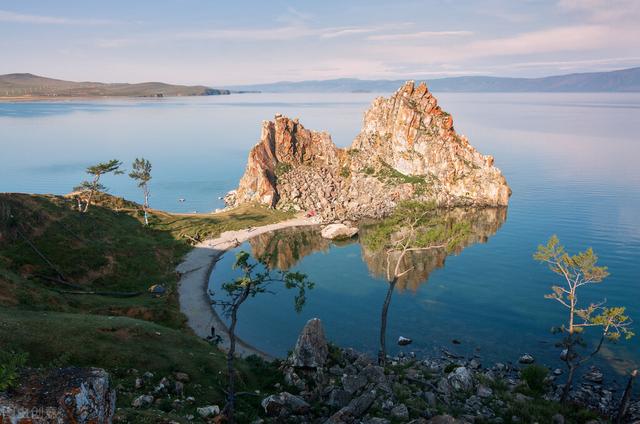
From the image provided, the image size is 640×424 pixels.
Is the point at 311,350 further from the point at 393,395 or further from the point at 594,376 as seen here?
the point at 594,376

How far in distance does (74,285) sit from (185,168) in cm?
13964

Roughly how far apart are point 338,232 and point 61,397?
91854mm

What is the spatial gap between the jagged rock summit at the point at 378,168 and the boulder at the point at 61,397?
338 feet

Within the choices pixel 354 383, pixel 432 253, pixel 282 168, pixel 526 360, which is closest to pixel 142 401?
pixel 354 383

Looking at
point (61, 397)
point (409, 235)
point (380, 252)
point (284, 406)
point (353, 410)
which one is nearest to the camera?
point (61, 397)

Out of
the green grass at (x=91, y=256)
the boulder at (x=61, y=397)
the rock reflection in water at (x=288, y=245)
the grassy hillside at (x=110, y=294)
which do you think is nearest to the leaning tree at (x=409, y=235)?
the grassy hillside at (x=110, y=294)

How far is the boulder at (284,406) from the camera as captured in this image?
28688 millimetres

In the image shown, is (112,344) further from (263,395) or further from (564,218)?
(564,218)

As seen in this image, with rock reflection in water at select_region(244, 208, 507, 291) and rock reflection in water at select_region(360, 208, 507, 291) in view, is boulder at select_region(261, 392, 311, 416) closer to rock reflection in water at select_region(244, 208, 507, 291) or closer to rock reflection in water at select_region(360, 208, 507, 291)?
rock reflection in water at select_region(360, 208, 507, 291)

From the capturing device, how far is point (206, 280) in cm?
7588

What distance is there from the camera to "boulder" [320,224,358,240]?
335 feet

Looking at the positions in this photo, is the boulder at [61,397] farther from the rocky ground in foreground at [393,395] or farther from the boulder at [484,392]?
the boulder at [484,392]

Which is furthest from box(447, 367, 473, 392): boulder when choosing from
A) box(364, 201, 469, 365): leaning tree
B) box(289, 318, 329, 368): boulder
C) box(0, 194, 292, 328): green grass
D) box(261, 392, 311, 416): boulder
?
box(0, 194, 292, 328): green grass

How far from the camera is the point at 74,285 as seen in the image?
2400 inches
